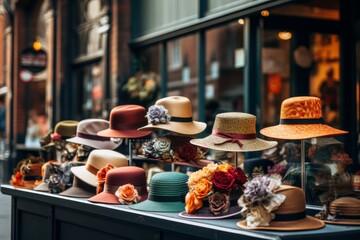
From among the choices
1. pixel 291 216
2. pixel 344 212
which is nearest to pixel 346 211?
pixel 344 212

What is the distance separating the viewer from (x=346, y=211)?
12.4 feet

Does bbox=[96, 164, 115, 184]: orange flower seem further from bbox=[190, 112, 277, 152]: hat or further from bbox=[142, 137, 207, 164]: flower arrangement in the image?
bbox=[190, 112, 277, 152]: hat

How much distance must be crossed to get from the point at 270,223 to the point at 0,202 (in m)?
8.85

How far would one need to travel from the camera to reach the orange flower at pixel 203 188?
13.0 ft

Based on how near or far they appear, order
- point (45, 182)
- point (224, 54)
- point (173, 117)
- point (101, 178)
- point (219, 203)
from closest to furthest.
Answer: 1. point (219, 203)
2. point (101, 178)
3. point (173, 117)
4. point (45, 182)
5. point (224, 54)

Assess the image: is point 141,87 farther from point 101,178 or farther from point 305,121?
point 305,121

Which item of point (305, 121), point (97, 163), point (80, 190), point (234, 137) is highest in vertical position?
point (305, 121)

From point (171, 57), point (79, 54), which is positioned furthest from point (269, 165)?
point (79, 54)

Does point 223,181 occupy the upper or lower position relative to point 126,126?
lower

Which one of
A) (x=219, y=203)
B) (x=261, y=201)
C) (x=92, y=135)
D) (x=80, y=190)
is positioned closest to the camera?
(x=261, y=201)

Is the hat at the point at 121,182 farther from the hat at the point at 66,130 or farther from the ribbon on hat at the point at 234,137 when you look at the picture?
the hat at the point at 66,130

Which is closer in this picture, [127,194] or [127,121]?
[127,194]

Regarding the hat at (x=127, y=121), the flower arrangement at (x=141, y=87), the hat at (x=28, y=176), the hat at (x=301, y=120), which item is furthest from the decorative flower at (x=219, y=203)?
the flower arrangement at (x=141, y=87)

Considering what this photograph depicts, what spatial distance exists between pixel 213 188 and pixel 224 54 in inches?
287
